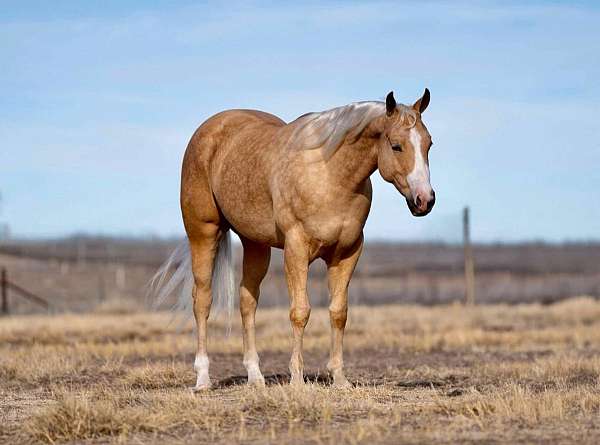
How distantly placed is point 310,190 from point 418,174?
106 cm

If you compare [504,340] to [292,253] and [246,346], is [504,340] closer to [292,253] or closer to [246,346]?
[246,346]

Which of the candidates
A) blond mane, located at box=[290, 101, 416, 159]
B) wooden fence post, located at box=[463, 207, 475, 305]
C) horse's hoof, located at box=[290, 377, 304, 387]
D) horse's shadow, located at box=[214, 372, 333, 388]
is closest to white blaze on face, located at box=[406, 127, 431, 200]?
blond mane, located at box=[290, 101, 416, 159]

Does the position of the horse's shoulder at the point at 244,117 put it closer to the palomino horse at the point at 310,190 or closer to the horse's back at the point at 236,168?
the horse's back at the point at 236,168

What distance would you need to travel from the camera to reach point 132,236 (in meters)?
174

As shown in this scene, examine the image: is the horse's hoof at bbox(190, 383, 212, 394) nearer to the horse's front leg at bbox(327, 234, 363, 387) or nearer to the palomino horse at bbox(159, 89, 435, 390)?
the palomino horse at bbox(159, 89, 435, 390)

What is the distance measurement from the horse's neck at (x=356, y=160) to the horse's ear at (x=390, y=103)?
1.25 feet

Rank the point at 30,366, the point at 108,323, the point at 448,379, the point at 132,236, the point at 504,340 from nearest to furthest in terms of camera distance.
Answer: the point at 448,379, the point at 30,366, the point at 504,340, the point at 108,323, the point at 132,236

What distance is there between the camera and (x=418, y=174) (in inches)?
336

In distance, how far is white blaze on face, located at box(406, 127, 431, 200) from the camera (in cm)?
847

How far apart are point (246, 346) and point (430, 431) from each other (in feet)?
12.6

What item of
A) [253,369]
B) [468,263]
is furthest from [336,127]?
[468,263]

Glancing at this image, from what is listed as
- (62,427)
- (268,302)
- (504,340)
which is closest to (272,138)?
(62,427)

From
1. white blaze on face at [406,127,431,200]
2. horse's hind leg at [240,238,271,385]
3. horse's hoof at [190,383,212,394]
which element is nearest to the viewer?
white blaze on face at [406,127,431,200]

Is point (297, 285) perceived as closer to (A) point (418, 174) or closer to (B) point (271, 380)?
(A) point (418, 174)
